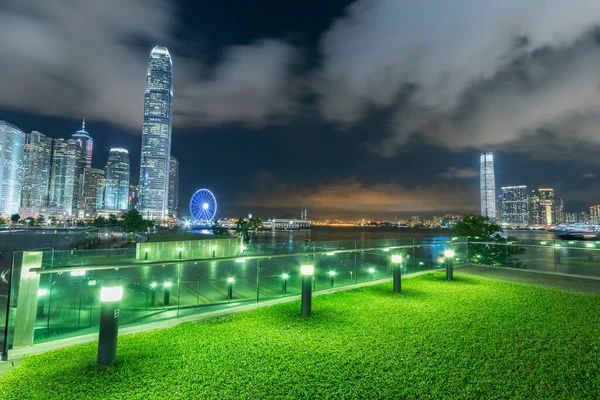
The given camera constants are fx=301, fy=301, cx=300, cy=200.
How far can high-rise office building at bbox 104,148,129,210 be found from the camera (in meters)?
168

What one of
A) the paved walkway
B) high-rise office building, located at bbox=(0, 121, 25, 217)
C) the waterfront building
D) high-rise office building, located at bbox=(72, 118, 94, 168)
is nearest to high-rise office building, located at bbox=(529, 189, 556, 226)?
the paved walkway

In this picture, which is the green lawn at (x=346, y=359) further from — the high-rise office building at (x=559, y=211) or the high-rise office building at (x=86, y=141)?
the high-rise office building at (x=86, y=141)

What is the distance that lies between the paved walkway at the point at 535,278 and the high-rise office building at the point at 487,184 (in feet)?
399

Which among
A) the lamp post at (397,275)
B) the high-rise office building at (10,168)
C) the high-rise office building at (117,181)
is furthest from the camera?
the high-rise office building at (117,181)

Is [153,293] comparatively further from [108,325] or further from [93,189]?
[93,189]

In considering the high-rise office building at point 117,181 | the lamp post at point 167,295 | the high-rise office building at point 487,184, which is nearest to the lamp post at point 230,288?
the lamp post at point 167,295

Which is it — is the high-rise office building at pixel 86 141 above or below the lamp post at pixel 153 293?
above

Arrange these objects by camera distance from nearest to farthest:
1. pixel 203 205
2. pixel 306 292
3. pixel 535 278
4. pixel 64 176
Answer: pixel 306 292, pixel 535 278, pixel 203 205, pixel 64 176

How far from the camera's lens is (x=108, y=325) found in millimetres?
2988

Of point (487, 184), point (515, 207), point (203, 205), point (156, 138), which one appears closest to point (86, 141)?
point (156, 138)

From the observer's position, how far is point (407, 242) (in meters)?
8.30

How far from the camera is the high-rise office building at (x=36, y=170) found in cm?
12764

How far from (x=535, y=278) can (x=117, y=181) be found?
19785 centimetres

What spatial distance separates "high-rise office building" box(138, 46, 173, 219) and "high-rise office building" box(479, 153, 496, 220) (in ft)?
446
